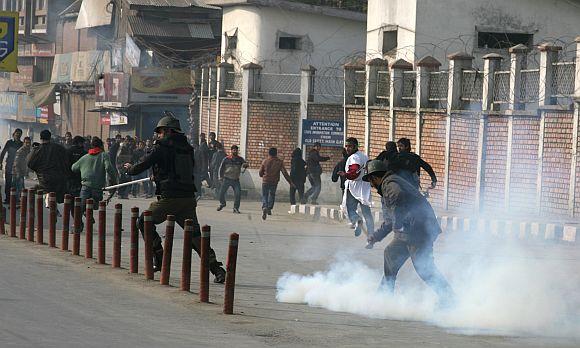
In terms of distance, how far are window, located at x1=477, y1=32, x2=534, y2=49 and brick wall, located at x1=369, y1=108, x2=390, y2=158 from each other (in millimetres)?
3124

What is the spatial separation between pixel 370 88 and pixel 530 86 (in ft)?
24.6

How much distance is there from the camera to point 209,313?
10953 mm

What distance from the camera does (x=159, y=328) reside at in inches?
389

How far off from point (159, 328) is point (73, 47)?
1907 inches

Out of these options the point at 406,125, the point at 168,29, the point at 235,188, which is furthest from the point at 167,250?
the point at 168,29

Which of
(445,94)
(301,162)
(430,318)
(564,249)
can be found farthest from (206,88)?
(430,318)

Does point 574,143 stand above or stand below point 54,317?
above

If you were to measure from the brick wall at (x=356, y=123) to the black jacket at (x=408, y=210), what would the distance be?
65.7 ft

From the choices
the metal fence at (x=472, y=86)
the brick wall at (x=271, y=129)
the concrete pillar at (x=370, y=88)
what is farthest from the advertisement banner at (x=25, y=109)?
the metal fence at (x=472, y=86)

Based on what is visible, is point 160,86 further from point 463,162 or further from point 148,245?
point 148,245

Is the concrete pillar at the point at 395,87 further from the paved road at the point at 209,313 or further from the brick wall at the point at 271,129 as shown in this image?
the paved road at the point at 209,313

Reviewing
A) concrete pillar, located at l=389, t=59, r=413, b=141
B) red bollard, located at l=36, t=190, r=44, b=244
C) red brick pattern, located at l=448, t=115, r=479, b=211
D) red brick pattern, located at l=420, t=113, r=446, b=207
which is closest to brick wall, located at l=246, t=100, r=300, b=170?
concrete pillar, located at l=389, t=59, r=413, b=141

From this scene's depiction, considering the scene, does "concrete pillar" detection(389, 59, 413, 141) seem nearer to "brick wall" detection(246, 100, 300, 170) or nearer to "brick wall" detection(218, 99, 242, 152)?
"brick wall" detection(246, 100, 300, 170)

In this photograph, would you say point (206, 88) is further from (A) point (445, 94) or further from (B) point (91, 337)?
(B) point (91, 337)
